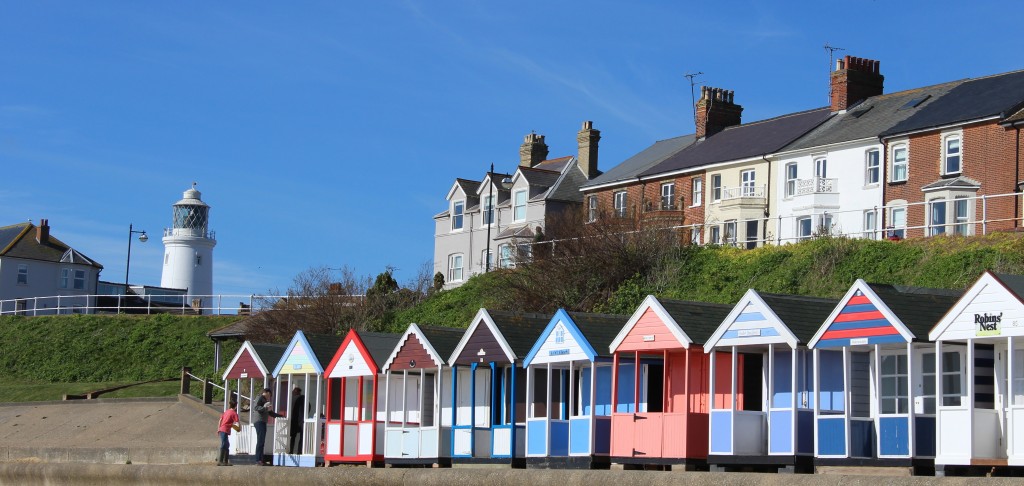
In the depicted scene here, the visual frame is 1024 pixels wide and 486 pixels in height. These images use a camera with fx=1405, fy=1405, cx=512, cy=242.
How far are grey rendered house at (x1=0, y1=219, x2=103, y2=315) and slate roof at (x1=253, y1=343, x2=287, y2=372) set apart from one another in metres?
51.1

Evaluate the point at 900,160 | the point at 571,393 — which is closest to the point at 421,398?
the point at 571,393

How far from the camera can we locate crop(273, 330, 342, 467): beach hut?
104 feet

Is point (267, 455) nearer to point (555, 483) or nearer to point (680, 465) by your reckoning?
point (680, 465)

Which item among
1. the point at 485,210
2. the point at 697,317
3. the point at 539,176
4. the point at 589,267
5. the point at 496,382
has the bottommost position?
the point at 496,382

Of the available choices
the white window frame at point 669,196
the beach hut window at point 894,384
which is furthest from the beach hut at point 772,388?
the white window frame at point 669,196

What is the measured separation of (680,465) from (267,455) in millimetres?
12293

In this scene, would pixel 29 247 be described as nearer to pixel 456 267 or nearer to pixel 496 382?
pixel 456 267

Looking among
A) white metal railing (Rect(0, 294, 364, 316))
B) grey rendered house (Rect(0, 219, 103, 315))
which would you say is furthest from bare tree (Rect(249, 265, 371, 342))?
grey rendered house (Rect(0, 219, 103, 315))

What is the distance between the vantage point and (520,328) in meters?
28.3

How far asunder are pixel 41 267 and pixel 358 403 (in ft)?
204

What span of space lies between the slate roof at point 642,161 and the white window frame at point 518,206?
3.50 meters

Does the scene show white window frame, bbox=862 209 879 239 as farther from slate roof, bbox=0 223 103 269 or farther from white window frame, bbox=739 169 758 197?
slate roof, bbox=0 223 103 269

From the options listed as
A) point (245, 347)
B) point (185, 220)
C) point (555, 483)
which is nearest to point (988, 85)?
point (245, 347)

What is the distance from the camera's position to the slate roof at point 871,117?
2021 inches
